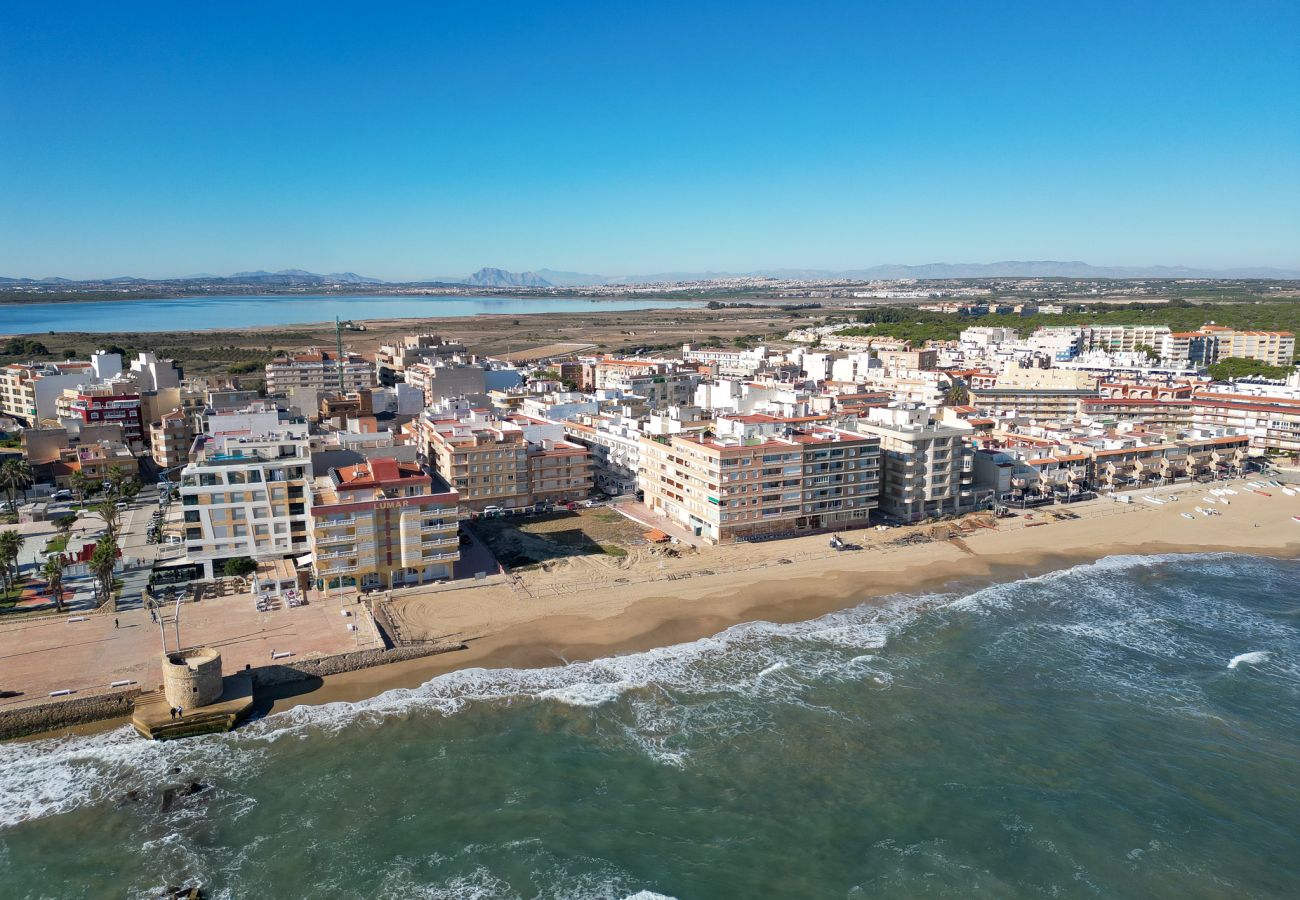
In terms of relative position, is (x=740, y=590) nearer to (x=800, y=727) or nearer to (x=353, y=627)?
(x=800, y=727)

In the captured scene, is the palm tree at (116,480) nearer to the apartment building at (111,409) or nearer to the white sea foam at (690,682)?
the apartment building at (111,409)

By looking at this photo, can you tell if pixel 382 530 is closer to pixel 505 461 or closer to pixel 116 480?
pixel 505 461

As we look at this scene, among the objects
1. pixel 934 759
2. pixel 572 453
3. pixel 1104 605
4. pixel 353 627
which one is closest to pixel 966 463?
pixel 1104 605

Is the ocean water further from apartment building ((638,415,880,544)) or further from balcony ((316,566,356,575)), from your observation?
apartment building ((638,415,880,544))

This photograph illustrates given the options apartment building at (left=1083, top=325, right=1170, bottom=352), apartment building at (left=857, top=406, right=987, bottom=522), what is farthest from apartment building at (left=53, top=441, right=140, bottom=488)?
apartment building at (left=1083, top=325, right=1170, bottom=352)

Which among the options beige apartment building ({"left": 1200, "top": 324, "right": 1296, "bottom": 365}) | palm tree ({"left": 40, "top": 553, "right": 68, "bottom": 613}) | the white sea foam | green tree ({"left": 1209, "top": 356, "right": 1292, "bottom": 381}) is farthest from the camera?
beige apartment building ({"left": 1200, "top": 324, "right": 1296, "bottom": 365})
